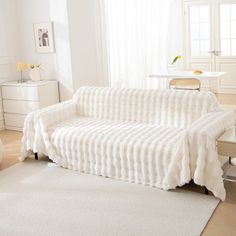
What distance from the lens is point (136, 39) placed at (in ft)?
22.6

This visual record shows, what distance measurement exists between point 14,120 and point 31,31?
163cm

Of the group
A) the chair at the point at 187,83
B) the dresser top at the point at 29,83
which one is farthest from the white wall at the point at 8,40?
the chair at the point at 187,83

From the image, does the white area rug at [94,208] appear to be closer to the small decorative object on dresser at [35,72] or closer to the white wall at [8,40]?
the small decorative object on dresser at [35,72]

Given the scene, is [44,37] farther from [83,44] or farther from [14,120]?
[14,120]

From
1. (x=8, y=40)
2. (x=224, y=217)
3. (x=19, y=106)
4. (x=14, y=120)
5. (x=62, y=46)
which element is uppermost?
(x=8, y=40)

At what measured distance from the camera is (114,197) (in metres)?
3.82

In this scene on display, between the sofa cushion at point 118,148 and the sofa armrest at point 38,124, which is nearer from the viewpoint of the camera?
the sofa cushion at point 118,148

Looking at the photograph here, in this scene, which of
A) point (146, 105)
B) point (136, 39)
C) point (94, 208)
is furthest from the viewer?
point (136, 39)

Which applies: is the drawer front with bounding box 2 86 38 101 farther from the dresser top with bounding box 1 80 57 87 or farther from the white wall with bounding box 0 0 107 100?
the white wall with bounding box 0 0 107 100

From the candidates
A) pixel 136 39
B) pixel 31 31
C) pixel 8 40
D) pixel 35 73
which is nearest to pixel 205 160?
pixel 136 39

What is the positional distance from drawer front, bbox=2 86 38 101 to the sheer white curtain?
1533 millimetres

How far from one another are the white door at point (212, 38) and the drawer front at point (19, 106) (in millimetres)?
4576

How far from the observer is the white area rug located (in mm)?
3221

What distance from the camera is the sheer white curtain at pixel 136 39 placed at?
6.71m
